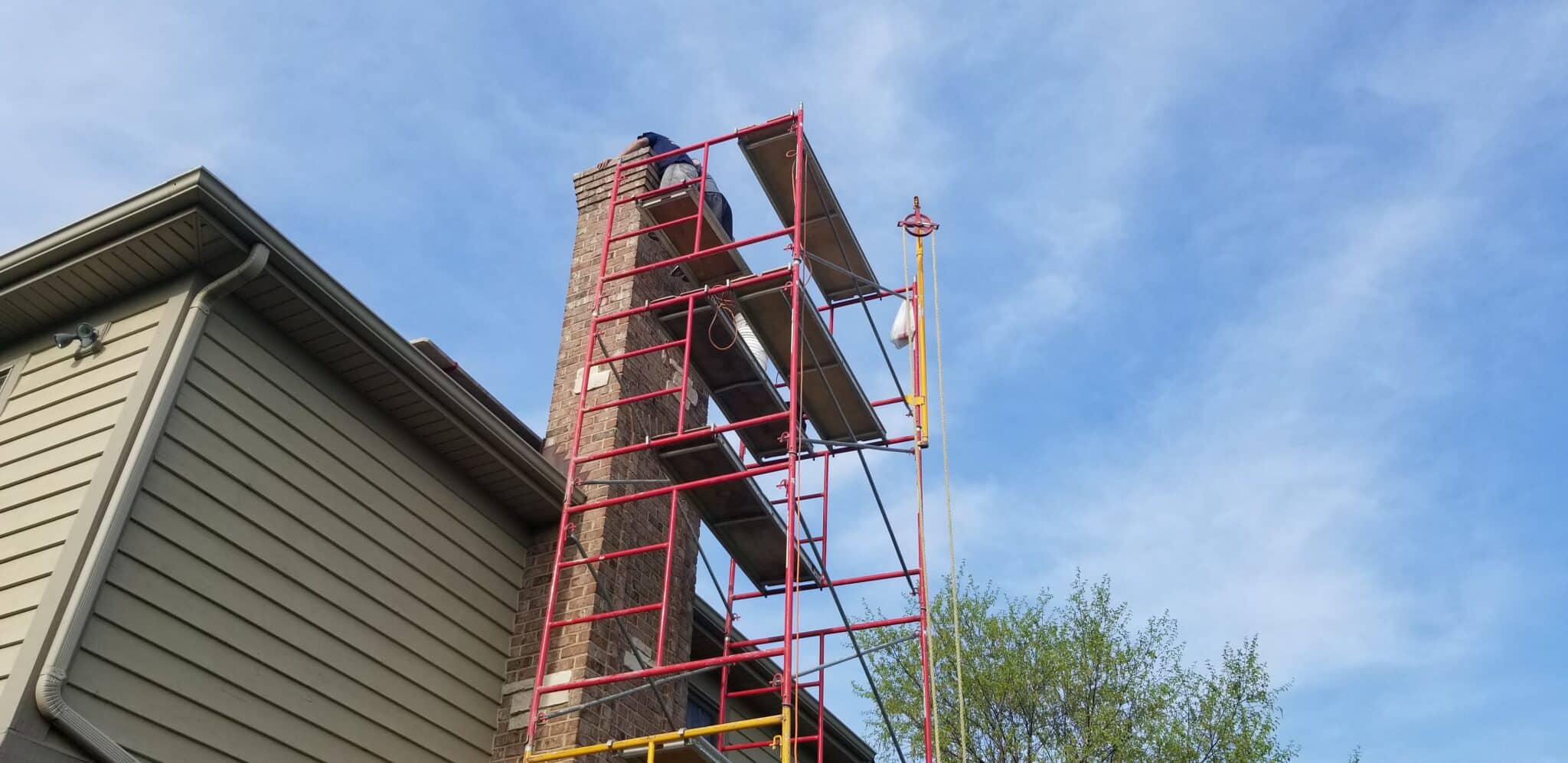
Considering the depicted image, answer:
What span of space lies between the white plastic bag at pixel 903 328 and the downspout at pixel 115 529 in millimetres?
5572

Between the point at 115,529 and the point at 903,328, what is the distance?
22.0ft

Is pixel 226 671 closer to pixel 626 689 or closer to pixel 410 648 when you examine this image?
pixel 410 648

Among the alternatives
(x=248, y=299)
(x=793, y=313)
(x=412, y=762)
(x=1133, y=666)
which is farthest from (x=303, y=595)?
(x=1133, y=666)

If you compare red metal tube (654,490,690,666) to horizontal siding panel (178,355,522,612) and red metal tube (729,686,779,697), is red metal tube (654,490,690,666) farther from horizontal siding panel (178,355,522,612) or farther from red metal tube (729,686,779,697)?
horizontal siding panel (178,355,522,612)

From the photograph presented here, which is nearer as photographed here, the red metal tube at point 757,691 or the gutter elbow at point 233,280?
the gutter elbow at point 233,280

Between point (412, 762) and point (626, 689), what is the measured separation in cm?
167

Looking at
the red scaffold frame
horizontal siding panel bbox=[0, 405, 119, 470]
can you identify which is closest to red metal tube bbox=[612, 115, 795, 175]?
the red scaffold frame

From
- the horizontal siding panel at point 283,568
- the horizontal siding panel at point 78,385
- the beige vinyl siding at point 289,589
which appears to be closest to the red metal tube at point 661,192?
the beige vinyl siding at point 289,589

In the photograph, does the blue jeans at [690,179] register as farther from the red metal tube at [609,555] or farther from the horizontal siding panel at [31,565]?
the horizontal siding panel at [31,565]

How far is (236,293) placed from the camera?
7.84m

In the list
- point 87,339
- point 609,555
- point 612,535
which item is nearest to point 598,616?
point 609,555

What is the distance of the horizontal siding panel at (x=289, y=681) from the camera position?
21.8 feet

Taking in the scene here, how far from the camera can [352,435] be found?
853 cm

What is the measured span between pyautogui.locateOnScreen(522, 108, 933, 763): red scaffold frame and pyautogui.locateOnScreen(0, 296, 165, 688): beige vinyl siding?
3120 mm
